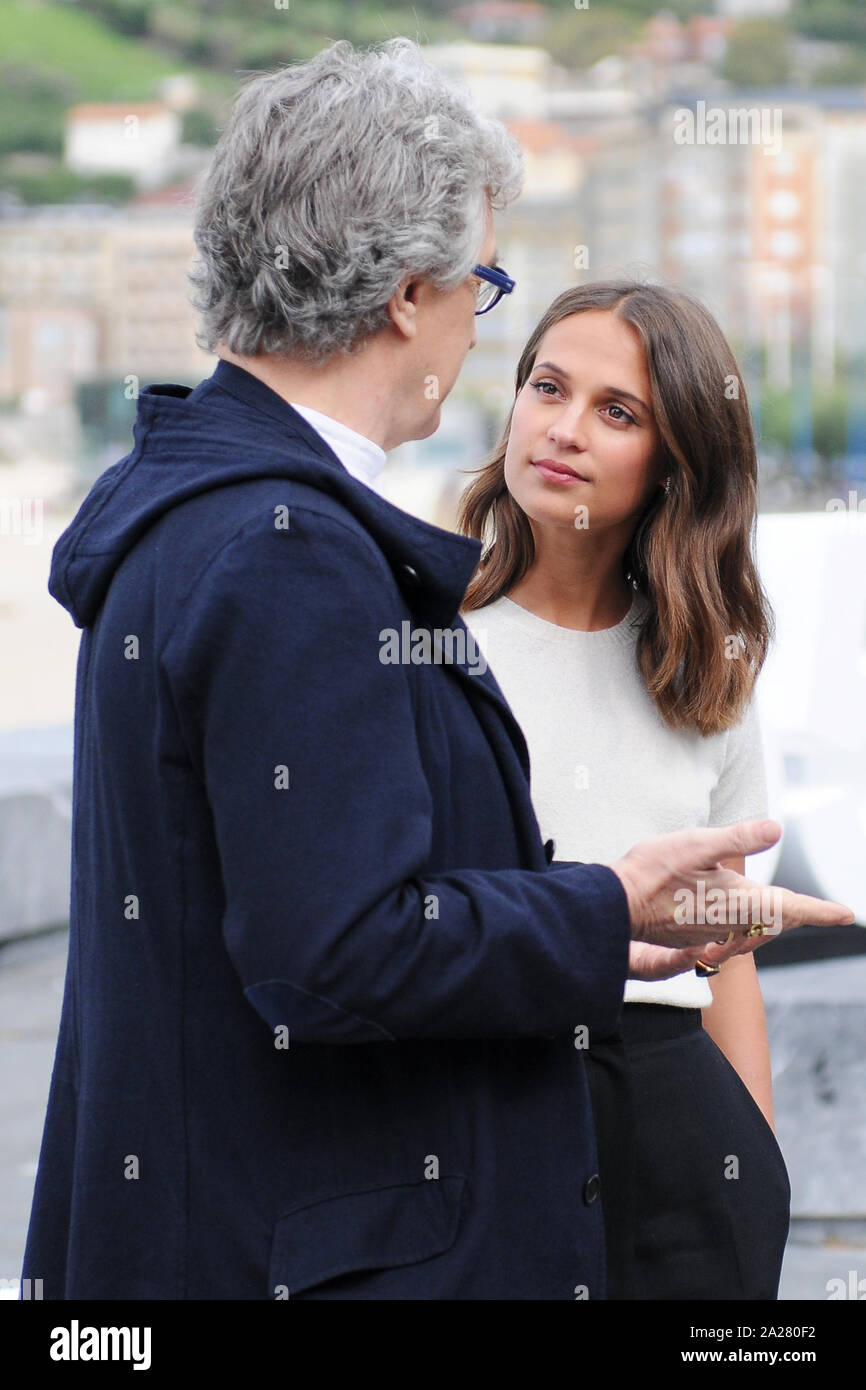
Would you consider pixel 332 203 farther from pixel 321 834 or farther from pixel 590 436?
pixel 590 436

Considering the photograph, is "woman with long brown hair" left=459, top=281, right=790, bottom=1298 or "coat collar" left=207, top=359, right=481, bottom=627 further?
"woman with long brown hair" left=459, top=281, right=790, bottom=1298

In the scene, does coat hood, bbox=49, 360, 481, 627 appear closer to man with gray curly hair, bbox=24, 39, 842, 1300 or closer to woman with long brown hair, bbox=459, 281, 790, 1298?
man with gray curly hair, bbox=24, 39, 842, 1300

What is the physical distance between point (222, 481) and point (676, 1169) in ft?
3.06

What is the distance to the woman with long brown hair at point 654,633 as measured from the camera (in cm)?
184

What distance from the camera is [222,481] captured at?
1284mm

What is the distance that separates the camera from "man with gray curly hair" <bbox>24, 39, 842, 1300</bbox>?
122cm

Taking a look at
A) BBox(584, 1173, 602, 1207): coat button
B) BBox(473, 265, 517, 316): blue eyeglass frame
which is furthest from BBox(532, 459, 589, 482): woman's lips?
BBox(584, 1173, 602, 1207): coat button

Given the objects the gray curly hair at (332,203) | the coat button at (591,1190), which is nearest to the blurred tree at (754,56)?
the gray curly hair at (332,203)

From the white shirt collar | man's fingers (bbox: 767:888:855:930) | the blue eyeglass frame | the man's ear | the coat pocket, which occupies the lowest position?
the coat pocket

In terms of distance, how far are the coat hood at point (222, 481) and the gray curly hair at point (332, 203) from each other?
0.07m

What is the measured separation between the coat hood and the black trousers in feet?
2.11

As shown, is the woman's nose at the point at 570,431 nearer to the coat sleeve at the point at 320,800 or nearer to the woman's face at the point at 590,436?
the woman's face at the point at 590,436

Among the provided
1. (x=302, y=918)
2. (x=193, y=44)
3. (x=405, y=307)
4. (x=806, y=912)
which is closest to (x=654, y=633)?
(x=806, y=912)
